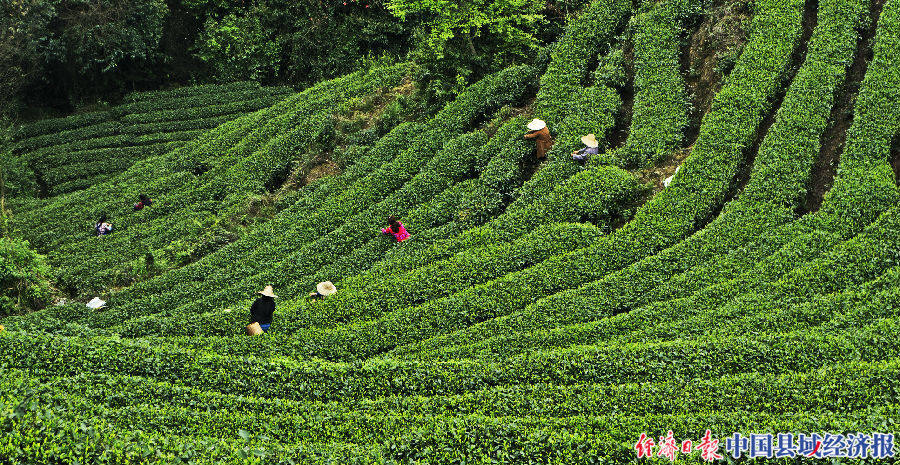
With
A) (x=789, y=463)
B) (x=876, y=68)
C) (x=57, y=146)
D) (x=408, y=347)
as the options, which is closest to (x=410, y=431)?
(x=408, y=347)

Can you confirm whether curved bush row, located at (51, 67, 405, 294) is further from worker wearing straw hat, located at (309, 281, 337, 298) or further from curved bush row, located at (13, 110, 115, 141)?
curved bush row, located at (13, 110, 115, 141)

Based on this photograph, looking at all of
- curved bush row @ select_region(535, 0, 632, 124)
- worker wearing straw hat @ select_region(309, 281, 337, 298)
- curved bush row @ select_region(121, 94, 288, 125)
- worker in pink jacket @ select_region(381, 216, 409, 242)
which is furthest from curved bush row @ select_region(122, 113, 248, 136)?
worker wearing straw hat @ select_region(309, 281, 337, 298)

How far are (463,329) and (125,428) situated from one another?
7182mm

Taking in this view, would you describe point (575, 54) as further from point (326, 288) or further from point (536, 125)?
point (326, 288)

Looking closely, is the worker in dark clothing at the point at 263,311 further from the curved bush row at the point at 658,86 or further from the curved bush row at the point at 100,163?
the curved bush row at the point at 100,163

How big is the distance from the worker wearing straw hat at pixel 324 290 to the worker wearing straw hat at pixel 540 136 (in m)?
7.93

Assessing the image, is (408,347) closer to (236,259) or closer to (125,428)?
(125,428)

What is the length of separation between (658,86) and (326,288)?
11983 millimetres

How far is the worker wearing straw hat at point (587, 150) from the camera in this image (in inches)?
841

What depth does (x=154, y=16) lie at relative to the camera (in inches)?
1398

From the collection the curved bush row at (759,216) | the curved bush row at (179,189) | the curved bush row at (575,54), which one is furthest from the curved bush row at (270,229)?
the curved bush row at (759,216)

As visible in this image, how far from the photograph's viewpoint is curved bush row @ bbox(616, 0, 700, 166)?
829 inches

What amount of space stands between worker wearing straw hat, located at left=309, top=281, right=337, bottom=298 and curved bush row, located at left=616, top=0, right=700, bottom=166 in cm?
898

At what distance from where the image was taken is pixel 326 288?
1869cm
